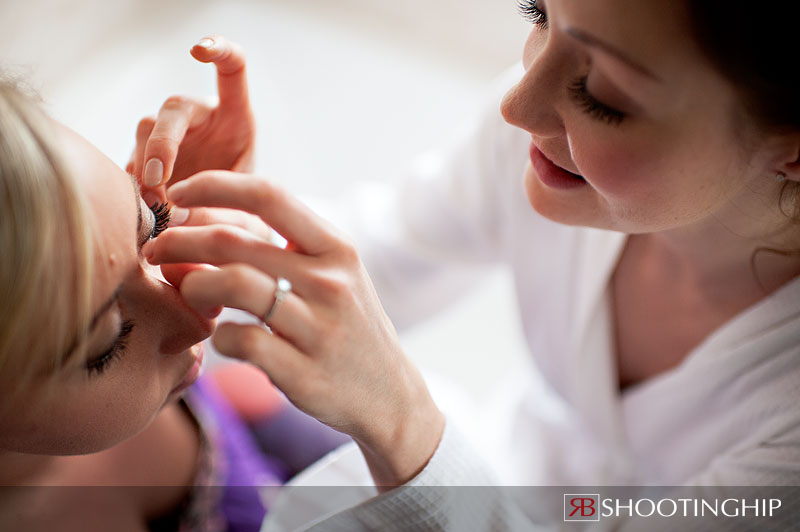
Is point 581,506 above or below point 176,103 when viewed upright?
below

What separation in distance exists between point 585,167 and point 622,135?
0.04 m

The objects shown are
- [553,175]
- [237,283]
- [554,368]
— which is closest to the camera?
[237,283]

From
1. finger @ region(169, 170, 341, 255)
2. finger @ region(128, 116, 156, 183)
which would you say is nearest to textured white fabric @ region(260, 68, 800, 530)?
finger @ region(169, 170, 341, 255)

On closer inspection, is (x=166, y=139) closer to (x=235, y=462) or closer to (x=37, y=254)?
(x=37, y=254)

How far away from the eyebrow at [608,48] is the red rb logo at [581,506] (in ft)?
1.82

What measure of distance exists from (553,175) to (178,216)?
0.35 metres

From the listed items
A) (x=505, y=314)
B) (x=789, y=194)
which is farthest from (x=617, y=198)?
(x=505, y=314)

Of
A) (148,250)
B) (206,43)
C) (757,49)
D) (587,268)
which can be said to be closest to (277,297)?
(148,250)

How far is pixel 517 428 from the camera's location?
103 cm

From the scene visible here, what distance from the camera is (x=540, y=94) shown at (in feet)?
1.88

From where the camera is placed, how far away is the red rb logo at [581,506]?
2.83 ft

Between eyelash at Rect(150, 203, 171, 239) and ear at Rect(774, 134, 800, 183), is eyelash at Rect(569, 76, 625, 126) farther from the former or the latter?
eyelash at Rect(150, 203, 171, 239)

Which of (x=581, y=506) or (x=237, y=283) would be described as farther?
(x=581, y=506)

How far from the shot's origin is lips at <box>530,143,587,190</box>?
0.65 m
